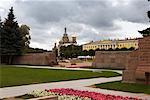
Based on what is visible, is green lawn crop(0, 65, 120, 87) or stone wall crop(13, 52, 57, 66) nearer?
green lawn crop(0, 65, 120, 87)

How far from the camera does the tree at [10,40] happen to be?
38991mm

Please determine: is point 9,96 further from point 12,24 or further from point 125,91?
point 12,24

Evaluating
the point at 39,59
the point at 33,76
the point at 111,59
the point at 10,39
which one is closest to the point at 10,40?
the point at 10,39

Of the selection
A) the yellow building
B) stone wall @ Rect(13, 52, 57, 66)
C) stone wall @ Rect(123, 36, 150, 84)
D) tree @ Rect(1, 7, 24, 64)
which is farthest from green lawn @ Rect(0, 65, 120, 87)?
the yellow building

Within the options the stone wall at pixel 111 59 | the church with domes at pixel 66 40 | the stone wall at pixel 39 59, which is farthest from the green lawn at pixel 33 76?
the church with domes at pixel 66 40

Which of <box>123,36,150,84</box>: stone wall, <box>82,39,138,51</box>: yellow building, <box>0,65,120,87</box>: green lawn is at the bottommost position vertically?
<box>0,65,120,87</box>: green lawn

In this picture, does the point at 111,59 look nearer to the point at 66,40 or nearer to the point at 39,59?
the point at 39,59

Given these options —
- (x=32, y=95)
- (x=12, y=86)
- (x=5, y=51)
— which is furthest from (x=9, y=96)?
(x=5, y=51)

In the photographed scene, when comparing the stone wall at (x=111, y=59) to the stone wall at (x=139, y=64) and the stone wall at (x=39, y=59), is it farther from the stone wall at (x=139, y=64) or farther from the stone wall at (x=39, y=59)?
the stone wall at (x=139, y=64)

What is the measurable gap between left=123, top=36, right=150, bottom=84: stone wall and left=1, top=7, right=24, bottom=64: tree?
26.1 metres

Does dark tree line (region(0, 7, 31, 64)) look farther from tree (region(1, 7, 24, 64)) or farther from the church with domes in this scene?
the church with domes

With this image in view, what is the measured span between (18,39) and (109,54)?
48.9ft

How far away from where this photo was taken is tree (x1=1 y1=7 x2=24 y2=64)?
3899 cm

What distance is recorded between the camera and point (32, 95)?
10.1 meters
